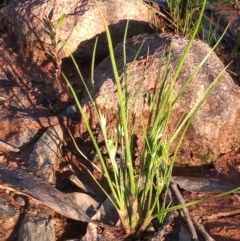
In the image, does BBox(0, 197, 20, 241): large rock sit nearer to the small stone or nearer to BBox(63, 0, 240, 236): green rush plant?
the small stone

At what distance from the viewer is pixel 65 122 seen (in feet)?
11.6

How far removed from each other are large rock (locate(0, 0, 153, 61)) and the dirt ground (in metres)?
0.13

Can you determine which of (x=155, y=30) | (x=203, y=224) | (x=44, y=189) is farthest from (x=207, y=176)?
(x=155, y=30)

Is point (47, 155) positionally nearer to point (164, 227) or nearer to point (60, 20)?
point (164, 227)

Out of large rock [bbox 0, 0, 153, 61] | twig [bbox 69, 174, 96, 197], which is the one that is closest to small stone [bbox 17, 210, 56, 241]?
twig [bbox 69, 174, 96, 197]

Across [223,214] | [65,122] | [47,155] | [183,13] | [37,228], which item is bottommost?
[223,214]

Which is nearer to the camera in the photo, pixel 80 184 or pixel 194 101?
pixel 80 184

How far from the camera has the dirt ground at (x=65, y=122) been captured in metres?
2.81

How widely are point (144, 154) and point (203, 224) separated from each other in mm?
628

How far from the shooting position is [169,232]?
2.77 m

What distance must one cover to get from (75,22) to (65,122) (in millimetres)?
1111

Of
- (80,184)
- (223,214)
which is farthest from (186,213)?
(80,184)

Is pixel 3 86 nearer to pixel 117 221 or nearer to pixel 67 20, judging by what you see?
pixel 67 20

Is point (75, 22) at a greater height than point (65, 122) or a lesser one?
greater
